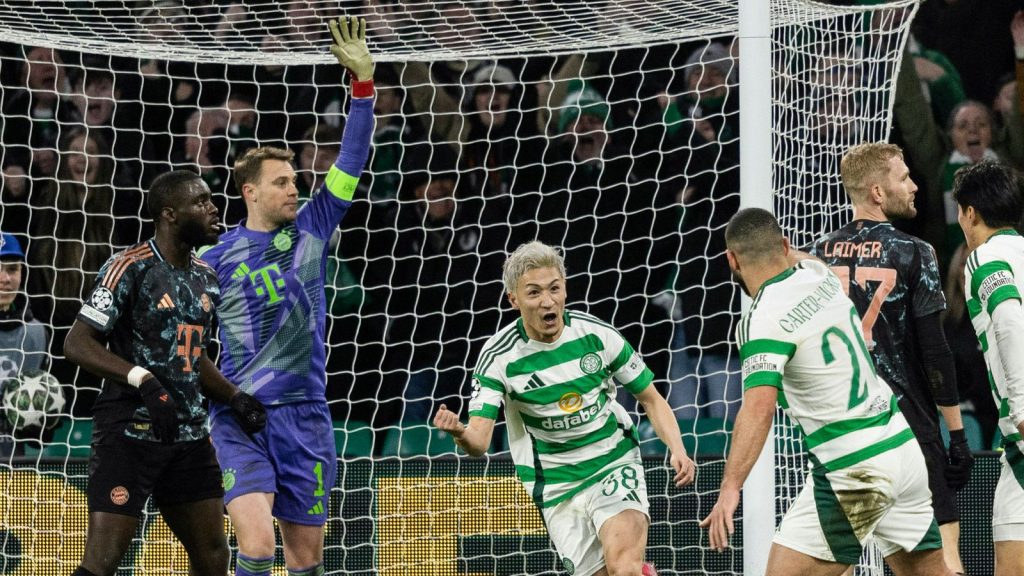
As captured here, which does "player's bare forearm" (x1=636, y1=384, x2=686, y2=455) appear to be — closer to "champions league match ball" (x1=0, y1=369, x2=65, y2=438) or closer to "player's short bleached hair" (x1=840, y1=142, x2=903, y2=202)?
"player's short bleached hair" (x1=840, y1=142, x2=903, y2=202)

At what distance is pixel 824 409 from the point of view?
15.5 ft

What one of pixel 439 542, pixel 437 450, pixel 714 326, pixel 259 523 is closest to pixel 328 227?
pixel 259 523

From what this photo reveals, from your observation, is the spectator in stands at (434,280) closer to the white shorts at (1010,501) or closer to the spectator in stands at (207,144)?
the spectator in stands at (207,144)

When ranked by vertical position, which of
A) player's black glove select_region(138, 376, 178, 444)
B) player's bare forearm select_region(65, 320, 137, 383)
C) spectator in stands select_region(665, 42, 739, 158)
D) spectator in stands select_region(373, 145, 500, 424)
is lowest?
player's black glove select_region(138, 376, 178, 444)

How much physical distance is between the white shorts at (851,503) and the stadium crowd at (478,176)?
12.6ft

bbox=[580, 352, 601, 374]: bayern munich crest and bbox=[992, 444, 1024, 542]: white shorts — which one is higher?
bbox=[580, 352, 601, 374]: bayern munich crest

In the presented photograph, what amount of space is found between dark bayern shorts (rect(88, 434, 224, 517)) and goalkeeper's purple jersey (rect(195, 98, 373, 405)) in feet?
1.68

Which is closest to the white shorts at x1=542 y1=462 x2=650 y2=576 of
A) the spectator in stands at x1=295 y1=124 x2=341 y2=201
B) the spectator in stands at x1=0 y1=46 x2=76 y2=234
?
the spectator in stands at x1=295 y1=124 x2=341 y2=201

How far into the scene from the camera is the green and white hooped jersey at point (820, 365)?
4605 mm

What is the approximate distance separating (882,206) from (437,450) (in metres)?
3.59

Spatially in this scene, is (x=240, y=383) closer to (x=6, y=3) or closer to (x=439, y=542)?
(x=439, y=542)

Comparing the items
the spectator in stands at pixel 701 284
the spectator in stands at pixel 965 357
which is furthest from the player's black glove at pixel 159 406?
the spectator in stands at pixel 965 357

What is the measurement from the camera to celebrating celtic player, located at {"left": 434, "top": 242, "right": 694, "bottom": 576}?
5.41m

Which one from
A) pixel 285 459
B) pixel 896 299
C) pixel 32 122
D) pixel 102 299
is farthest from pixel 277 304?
pixel 32 122
